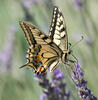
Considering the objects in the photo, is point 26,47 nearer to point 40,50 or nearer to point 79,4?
point 79,4

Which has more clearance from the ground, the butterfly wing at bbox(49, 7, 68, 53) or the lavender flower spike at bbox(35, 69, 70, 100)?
the butterfly wing at bbox(49, 7, 68, 53)

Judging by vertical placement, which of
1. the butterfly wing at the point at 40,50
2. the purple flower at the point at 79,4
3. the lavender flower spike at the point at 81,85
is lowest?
the lavender flower spike at the point at 81,85

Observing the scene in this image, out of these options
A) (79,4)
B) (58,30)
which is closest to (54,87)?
(58,30)

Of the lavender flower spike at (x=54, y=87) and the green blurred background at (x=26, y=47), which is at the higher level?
the green blurred background at (x=26, y=47)

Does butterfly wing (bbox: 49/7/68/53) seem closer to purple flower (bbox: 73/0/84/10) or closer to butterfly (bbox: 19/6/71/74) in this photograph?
butterfly (bbox: 19/6/71/74)

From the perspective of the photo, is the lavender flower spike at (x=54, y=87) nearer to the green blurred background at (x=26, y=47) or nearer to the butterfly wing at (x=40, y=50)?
the butterfly wing at (x=40, y=50)

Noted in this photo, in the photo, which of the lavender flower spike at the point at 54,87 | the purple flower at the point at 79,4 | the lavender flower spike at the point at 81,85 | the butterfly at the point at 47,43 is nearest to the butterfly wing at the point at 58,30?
the butterfly at the point at 47,43

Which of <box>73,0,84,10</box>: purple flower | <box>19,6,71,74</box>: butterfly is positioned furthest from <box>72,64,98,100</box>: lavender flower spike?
<box>73,0,84,10</box>: purple flower
